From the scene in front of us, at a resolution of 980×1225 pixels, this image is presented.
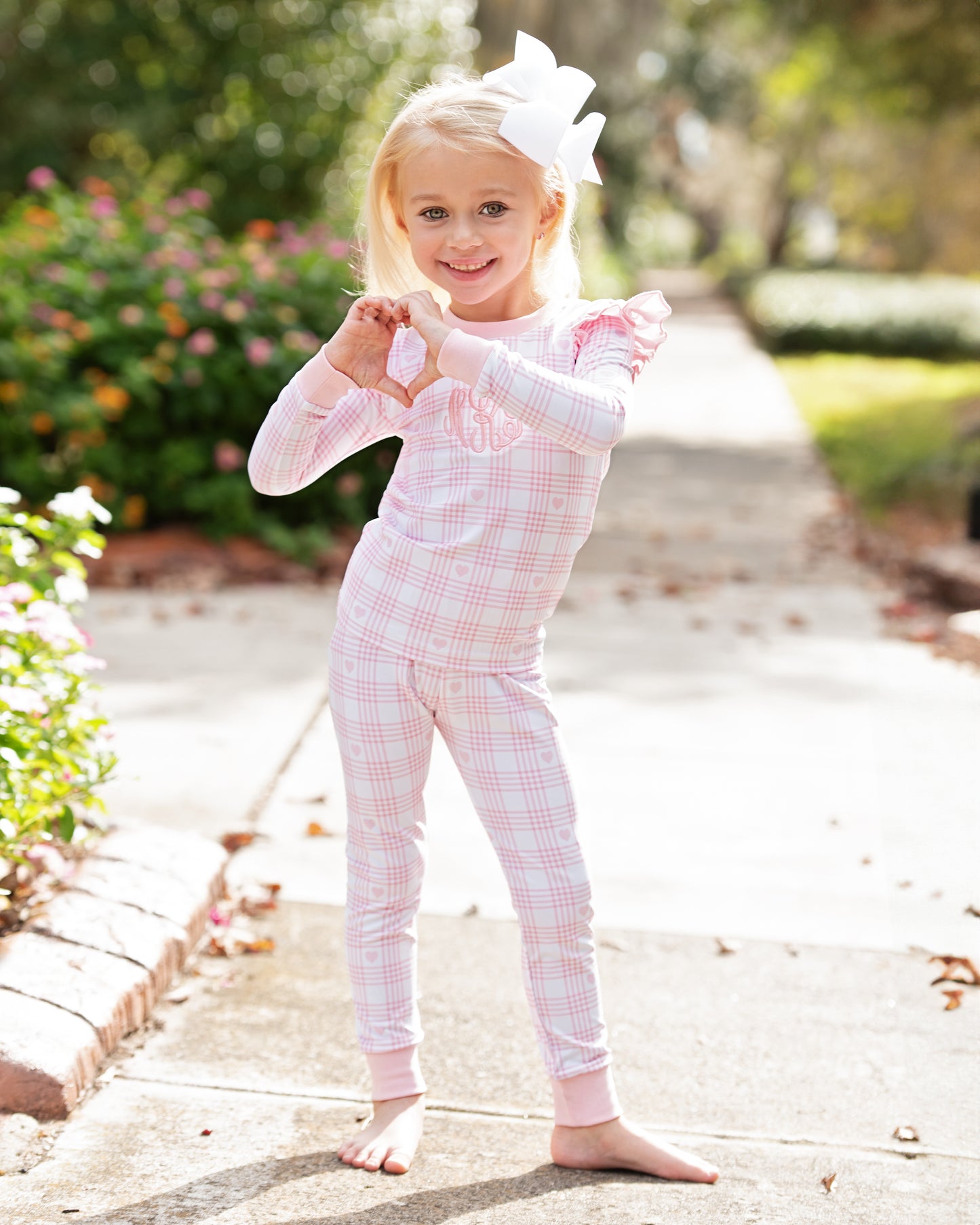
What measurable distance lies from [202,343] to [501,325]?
180 inches

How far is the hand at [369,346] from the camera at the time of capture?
2.12 meters

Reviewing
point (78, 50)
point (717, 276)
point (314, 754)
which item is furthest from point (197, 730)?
point (717, 276)

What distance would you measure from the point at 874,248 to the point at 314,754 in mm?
31187

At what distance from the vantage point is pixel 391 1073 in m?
2.43

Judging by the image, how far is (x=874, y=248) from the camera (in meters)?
32.7

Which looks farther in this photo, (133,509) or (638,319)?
(133,509)

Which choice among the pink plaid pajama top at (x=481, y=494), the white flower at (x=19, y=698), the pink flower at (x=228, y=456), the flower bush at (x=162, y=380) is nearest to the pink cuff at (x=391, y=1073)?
the pink plaid pajama top at (x=481, y=494)

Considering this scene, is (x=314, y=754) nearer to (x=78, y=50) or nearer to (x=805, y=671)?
(x=805, y=671)

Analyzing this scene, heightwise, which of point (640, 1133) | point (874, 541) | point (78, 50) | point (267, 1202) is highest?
point (78, 50)

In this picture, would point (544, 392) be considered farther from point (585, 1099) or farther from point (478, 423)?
point (585, 1099)

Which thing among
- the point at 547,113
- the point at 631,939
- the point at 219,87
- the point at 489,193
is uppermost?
the point at 219,87

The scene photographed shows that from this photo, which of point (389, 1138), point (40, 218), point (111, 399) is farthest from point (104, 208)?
point (389, 1138)

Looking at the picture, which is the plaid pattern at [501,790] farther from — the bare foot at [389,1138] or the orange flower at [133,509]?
the orange flower at [133,509]

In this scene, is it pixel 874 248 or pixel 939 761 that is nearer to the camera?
pixel 939 761
